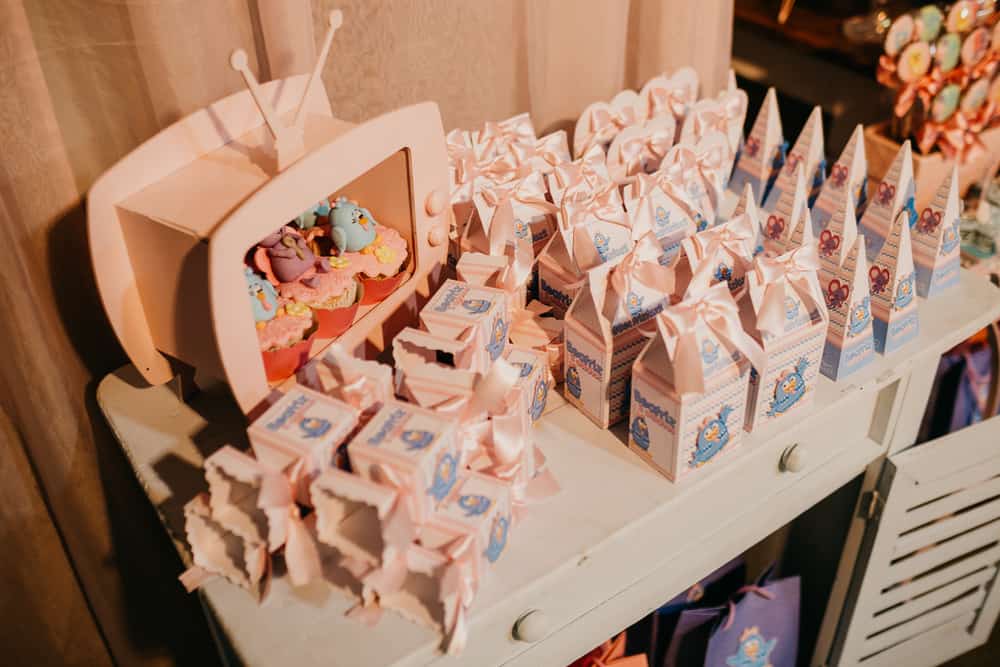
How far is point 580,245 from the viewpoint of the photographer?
1.15 metres

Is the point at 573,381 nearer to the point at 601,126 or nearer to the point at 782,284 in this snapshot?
the point at 782,284

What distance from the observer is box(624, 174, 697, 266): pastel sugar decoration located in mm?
1224

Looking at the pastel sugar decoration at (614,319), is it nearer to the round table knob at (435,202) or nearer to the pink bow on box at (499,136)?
the round table knob at (435,202)

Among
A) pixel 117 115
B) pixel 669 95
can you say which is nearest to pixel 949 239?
pixel 669 95

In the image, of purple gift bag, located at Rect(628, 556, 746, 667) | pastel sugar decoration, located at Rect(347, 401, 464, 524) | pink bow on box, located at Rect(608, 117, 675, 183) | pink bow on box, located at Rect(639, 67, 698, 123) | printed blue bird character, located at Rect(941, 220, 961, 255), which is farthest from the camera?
purple gift bag, located at Rect(628, 556, 746, 667)

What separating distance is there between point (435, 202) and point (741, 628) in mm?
935

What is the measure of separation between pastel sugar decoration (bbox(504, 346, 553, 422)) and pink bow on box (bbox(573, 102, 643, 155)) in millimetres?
489

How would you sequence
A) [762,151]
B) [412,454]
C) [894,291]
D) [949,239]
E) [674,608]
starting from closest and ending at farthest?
[412,454], [894,291], [949,239], [762,151], [674,608]

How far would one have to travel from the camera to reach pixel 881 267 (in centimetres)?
119

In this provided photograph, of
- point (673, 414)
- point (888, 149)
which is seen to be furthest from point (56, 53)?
point (888, 149)

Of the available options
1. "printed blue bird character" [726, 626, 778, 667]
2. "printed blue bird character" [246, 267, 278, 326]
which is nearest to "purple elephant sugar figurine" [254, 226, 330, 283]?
"printed blue bird character" [246, 267, 278, 326]

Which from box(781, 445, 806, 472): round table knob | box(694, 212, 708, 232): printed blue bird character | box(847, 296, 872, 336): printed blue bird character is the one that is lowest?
box(781, 445, 806, 472): round table knob

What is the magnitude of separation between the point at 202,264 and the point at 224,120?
0.79ft

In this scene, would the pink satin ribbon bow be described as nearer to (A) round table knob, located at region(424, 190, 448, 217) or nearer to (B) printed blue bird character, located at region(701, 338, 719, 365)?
(A) round table knob, located at region(424, 190, 448, 217)
